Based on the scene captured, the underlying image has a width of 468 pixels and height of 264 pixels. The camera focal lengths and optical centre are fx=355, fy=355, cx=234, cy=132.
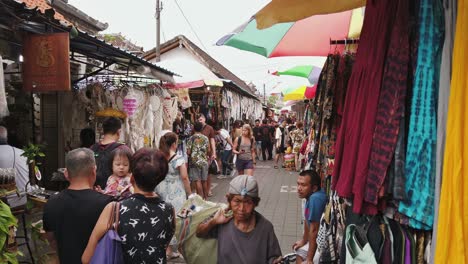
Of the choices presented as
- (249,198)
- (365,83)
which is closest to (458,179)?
(365,83)

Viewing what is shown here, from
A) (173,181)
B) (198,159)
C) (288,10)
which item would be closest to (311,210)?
(288,10)

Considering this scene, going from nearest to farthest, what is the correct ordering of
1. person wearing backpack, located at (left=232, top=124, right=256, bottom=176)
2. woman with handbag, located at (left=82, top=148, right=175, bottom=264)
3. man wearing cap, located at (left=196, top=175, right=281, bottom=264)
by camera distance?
1. woman with handbag, located at (left=82, top=148, right=175, bottom=264)
2. man wearing cap, located at (left=196, top=175, right=281, bottom=264)
3. person wearing backpack, located at (left=232, top=124, right=256, bottom=176)

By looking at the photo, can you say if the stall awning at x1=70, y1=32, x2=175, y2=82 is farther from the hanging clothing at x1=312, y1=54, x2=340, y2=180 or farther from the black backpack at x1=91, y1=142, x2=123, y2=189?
the hanging clothing at x1=312, y1=54, x2=340, y2=180

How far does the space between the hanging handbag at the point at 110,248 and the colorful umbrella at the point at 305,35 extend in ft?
7.81

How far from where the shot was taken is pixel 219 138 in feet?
38.6

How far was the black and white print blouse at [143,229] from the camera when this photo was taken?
243 centimetres

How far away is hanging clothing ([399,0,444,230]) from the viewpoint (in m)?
1.76

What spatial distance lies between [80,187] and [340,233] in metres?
2.16

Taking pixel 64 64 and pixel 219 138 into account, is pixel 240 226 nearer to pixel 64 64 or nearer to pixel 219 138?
pixel 64 64

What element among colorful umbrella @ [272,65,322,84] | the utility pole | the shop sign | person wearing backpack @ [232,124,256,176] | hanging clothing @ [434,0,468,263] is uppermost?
the utility pole

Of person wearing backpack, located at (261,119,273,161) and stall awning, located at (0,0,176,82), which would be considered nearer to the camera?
stall awning, located at (0,0,176,82)

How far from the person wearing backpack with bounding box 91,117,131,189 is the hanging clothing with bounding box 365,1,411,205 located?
3201 millimetres

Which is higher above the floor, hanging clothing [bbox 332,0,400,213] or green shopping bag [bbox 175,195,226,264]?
hanging clothing [bbox 332,0,400,213]

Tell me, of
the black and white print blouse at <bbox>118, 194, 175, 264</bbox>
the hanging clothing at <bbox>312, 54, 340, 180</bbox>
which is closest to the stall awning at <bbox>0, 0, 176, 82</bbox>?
the black and white print blouse at <bbox>118, 194, 175, 264</bbox>
